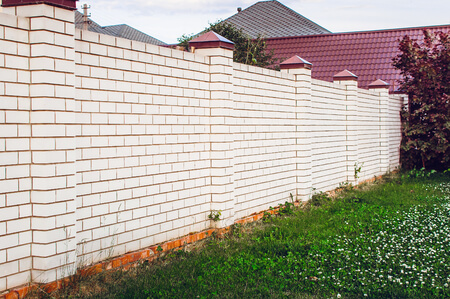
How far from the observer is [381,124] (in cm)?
1223

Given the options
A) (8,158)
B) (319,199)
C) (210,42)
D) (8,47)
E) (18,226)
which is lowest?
(319,199)

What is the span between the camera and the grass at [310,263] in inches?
156

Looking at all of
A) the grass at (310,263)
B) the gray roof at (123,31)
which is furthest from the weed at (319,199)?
the gray roof at (123,31)

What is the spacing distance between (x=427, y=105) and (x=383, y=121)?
1398 millimetres

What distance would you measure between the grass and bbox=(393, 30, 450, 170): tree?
5.73 m

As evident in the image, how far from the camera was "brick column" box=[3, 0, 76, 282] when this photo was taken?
3658mm

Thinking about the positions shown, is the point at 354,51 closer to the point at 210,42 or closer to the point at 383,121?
the point at 383,121

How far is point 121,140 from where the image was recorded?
4.58 metres

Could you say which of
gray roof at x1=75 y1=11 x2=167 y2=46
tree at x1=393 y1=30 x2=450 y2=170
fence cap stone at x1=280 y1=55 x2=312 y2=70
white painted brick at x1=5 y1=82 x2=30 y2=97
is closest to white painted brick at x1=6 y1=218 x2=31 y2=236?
white painted brick at x1=5 y1=82 x2=30 y2=97

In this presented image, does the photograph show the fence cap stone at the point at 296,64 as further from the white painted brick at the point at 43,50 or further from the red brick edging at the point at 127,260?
the white painted brick at the point at 43,50

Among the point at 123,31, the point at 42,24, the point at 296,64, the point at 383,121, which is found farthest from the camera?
the point at 123,31

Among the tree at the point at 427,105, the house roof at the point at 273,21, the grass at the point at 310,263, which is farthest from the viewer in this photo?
the house roof at the point at 273,21

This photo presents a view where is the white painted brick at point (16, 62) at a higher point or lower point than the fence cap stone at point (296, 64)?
lower

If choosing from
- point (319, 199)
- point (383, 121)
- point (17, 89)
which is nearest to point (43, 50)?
point (17, 89)
